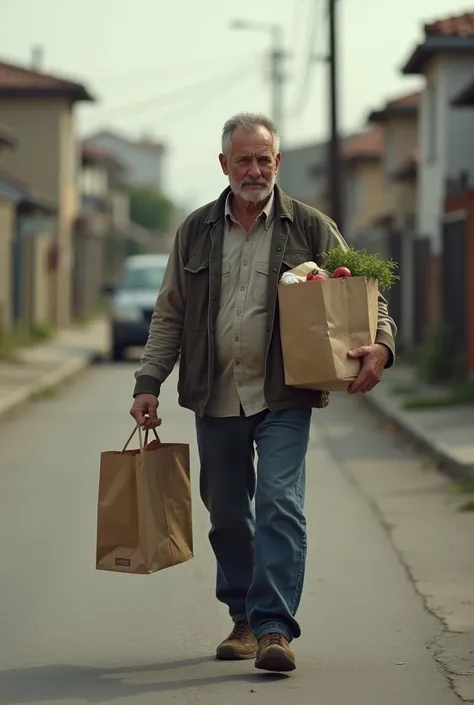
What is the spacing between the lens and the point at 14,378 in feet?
76.6

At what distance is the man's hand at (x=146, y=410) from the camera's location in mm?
6516

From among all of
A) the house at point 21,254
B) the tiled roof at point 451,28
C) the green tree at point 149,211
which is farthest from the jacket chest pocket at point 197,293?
the green tree at point 149,211

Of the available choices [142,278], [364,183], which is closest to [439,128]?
[142,278]

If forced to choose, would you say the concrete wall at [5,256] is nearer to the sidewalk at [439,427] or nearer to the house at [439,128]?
the house at [439,128]

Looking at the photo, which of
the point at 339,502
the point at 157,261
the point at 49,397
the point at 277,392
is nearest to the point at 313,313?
the point at 277,392

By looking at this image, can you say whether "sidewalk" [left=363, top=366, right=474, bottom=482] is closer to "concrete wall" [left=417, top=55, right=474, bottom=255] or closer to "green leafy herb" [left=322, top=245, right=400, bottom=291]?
"green leafy herb" [left=322, top=245, right=400, bottom=291]

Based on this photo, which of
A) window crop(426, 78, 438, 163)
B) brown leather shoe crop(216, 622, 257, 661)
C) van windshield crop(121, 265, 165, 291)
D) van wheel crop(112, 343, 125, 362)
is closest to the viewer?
brown leather shoe crop(216, 622, 257, 661)

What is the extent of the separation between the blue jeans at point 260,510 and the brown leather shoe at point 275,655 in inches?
1.3

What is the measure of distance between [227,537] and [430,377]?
50.4 ft

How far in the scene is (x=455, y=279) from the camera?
73.6 ft

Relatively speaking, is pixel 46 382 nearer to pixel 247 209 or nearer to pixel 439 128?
pixel 439 128

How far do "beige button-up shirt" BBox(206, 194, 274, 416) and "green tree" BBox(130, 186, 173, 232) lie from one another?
4375 inches

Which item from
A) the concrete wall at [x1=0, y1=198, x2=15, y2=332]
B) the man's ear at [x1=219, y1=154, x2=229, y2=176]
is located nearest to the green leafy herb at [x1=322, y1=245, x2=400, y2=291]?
the man's ear at [x1=219, y1=154, x2=229, y2=176]

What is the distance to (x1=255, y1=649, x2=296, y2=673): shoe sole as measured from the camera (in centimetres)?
620
